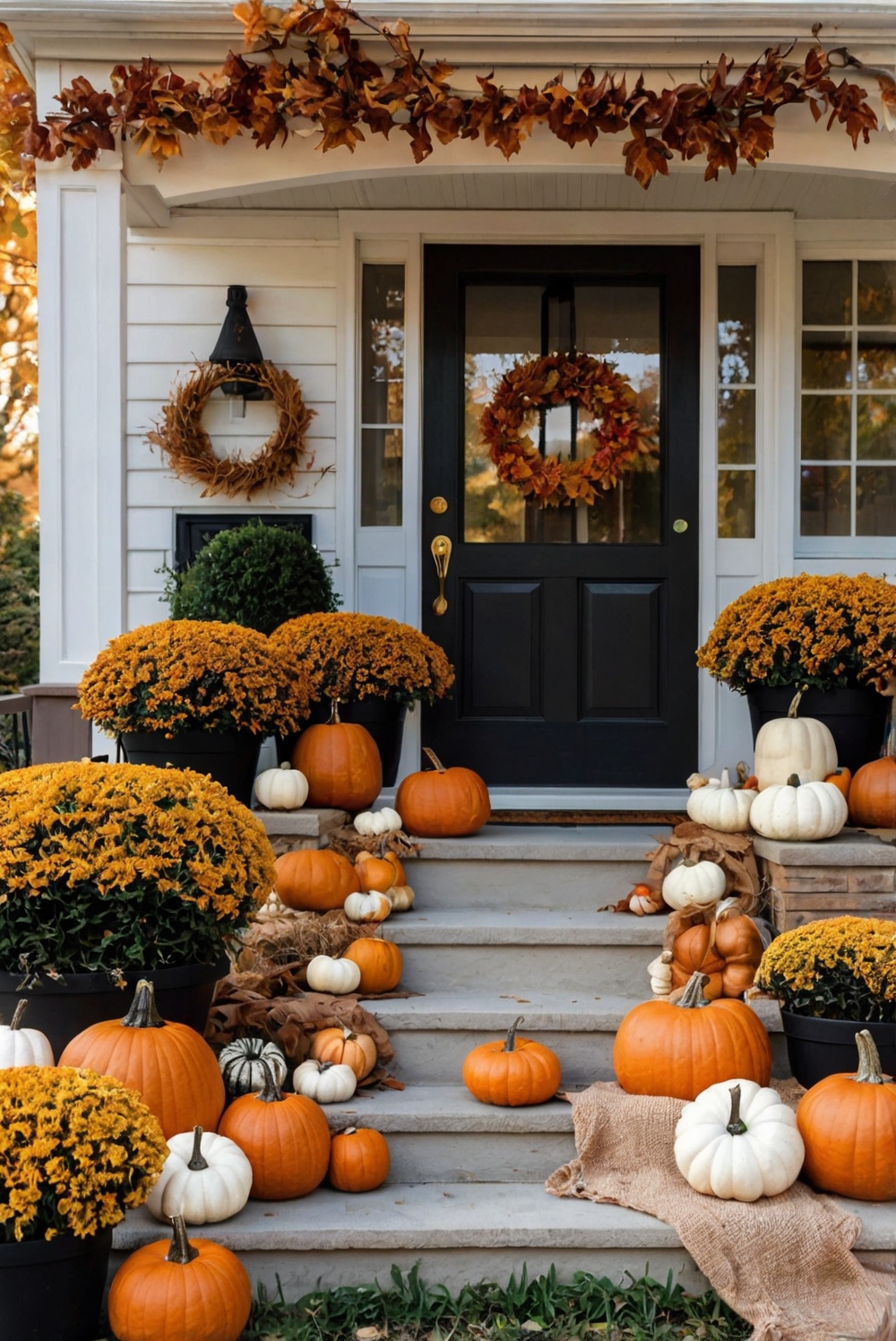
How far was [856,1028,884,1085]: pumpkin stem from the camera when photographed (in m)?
2.72

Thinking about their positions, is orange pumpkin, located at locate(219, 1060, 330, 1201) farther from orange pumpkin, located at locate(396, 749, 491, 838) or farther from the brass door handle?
the brass door handle

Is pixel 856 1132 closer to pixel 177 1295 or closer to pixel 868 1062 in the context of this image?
pixel 868 1062

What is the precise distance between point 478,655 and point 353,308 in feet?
5.00

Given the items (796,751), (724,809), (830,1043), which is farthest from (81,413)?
(830,1043)

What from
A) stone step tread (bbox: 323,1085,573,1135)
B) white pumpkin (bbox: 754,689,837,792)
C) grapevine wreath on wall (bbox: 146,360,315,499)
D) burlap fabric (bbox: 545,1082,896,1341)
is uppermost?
grapevine wreath on wall (bbox: 146,360,315,499)

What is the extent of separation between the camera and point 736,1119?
8.62ft

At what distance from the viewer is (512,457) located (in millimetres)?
5258

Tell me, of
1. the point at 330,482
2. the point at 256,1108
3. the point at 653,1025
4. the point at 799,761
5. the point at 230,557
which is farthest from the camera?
the point at 330,482

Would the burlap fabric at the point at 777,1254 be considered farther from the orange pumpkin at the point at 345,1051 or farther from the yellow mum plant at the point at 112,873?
the yellow mum plant at the point at 112,873

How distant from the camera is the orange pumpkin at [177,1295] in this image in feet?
7.18

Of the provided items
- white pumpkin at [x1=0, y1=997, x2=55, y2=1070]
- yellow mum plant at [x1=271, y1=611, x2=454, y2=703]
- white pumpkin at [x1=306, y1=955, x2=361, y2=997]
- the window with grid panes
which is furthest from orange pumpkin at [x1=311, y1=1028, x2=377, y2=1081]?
the window with grid panes

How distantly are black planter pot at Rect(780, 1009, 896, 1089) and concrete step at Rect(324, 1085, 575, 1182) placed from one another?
0.57 metres

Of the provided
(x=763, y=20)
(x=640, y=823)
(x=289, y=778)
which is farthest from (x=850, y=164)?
(x=289, y=778)

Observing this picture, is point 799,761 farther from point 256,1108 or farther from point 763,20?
point 763,20
